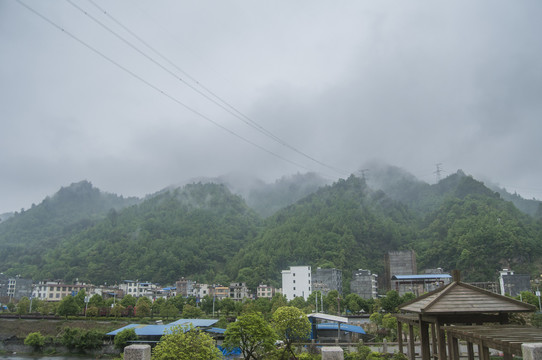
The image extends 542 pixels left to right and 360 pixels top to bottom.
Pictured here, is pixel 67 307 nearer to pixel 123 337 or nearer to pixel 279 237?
pixel 123 337

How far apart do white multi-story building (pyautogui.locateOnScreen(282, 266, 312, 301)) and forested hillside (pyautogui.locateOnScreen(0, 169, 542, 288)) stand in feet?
29.5

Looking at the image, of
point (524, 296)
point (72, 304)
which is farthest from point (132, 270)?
point (524, 296)

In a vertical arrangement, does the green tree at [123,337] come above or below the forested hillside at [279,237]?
below

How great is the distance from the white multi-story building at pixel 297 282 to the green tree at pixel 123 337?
43962mm

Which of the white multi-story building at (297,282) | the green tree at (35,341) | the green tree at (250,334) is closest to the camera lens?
the green tree at (250,334)

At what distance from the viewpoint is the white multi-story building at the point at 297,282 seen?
243 feet

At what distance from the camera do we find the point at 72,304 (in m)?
49.1

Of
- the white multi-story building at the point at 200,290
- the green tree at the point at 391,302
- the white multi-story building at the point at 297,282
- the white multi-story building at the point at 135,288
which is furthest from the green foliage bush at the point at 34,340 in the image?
the white multi-story building at the point at 297,282

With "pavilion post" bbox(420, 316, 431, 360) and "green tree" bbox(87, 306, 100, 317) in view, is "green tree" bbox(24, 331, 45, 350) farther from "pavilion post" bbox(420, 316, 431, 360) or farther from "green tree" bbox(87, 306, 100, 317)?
"pavilion post" bbox(420, 316, 431, 360)

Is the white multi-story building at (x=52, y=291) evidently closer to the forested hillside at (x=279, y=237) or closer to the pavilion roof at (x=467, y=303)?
the forested hillside at (x=279, y=237)

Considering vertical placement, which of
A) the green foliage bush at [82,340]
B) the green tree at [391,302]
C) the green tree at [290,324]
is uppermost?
the green tree at [290,324]

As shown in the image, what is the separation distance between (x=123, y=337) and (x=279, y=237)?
7260cm

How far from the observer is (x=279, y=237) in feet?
342

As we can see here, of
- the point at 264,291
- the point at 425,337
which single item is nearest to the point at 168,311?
the point at 264,291
